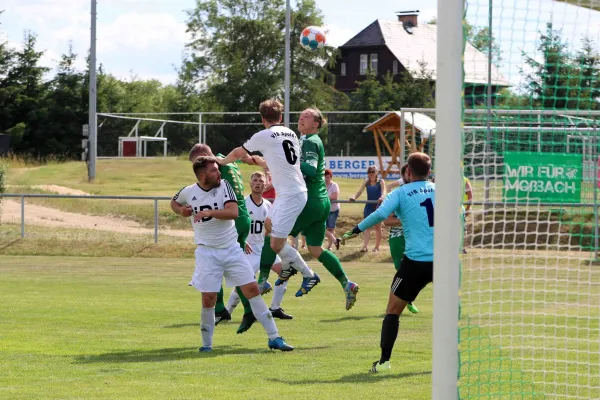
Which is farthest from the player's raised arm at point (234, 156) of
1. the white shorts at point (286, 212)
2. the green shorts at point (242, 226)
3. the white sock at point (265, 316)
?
the white sock at point (265, 316)

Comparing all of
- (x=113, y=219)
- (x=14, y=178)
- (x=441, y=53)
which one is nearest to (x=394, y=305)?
(x=441, y=53)

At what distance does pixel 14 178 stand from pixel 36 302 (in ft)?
86.4

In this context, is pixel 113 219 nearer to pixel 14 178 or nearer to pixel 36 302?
pixel 14 178

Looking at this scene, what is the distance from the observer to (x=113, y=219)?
1126 inches

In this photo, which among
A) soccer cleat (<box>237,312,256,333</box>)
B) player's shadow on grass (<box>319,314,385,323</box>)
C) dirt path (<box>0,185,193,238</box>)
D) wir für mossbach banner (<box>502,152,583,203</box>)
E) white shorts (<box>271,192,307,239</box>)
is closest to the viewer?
wir für mossbach banner (<box>502,152,583,203</box>)

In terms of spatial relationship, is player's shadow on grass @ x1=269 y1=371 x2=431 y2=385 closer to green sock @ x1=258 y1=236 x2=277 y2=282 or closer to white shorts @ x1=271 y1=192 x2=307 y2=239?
white shorts @ x1=271 y1=192 x2=307 y2=239

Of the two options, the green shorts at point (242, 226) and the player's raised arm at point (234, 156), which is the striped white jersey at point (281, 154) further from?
the green shorts at point (242, 226)

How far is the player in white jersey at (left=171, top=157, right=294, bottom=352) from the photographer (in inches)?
351

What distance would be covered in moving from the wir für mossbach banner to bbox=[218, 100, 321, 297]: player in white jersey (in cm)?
214

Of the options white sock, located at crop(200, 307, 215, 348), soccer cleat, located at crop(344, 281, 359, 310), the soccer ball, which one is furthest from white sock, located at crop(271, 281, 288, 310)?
the soccer ball

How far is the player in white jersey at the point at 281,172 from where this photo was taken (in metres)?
9.95

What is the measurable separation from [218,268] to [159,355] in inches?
36.9

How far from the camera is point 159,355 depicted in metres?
8.82

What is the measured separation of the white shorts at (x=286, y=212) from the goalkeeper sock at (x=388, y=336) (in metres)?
2.67
